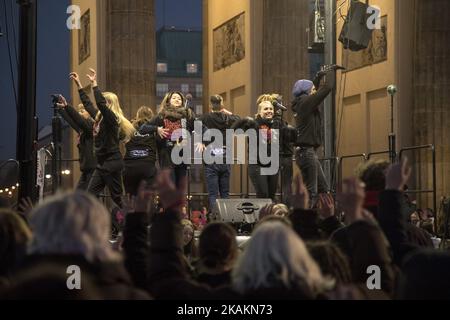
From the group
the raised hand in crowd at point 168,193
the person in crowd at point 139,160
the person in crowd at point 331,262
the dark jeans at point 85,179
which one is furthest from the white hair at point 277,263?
the dark jeans at point 85,179

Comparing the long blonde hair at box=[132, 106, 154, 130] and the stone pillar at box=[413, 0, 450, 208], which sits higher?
the stone pillar at box=[413, 0, 450, 208]

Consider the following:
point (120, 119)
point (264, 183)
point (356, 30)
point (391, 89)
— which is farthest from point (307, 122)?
point (391, 89)

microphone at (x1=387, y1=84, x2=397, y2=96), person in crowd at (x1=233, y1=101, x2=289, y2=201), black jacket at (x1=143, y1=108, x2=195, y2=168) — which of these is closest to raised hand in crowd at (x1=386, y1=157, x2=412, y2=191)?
black jacket at (x1=143, y1=108, x2=195, y2=168)

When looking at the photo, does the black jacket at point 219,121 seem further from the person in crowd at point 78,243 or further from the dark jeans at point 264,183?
the person in crowd at point 78,243

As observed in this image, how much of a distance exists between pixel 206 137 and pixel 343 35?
4.13 m

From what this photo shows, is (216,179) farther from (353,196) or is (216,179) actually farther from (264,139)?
(353,196)

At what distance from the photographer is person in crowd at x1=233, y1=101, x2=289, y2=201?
1633 cm

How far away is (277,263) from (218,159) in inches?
480

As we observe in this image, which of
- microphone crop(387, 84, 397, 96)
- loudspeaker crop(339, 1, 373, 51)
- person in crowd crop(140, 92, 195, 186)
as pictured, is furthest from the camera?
microphone crop(387, 84, 397, 96)

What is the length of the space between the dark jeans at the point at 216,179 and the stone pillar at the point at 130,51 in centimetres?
820

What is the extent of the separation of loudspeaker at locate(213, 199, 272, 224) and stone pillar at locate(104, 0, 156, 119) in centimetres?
1000

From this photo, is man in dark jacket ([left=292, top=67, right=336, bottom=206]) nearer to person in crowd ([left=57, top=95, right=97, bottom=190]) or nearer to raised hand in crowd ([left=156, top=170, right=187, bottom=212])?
person in crowd ([left=57, top=95, right=97, bottom=190])

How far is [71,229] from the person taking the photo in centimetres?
482
